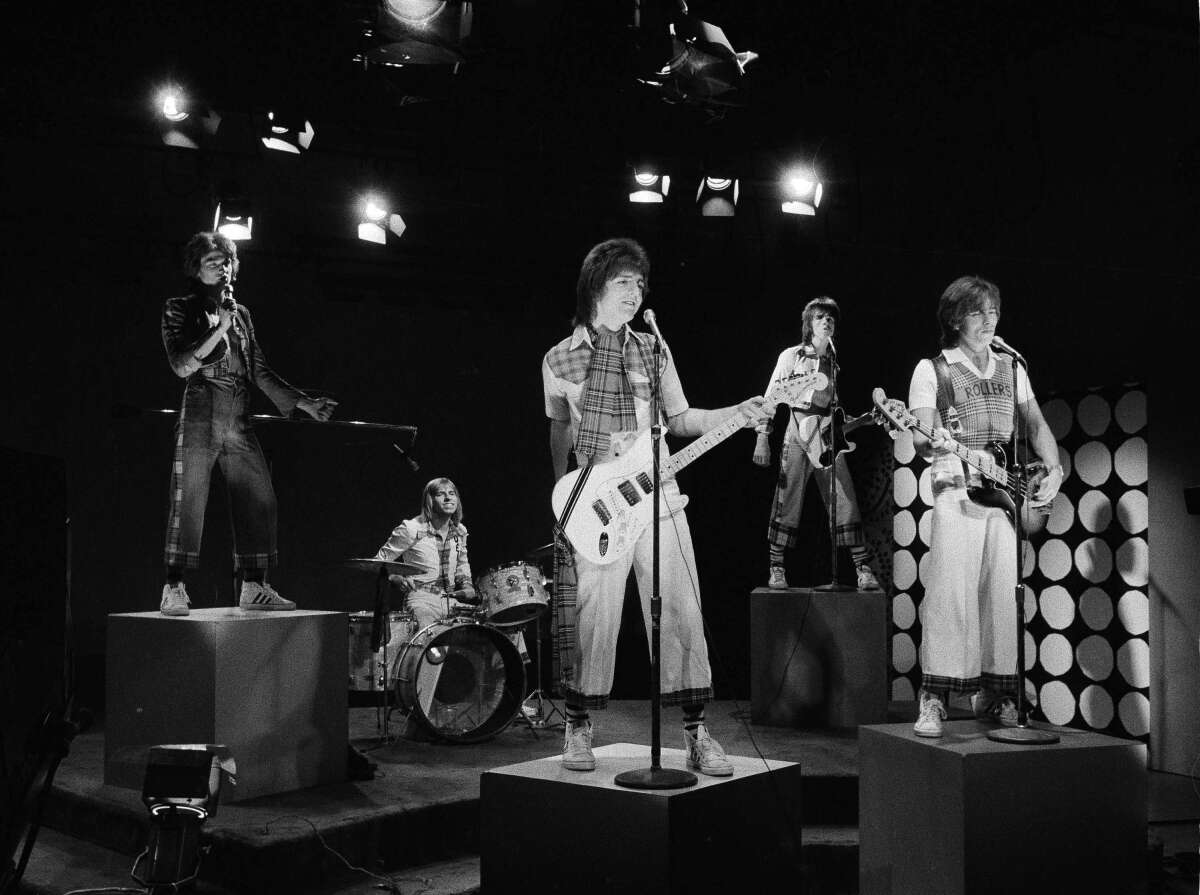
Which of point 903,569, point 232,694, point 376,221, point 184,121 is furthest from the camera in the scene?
point 376,221

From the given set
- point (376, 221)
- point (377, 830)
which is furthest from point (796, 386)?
point (376, 221)

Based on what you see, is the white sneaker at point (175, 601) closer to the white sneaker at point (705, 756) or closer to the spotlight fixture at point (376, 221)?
the white sneaker at point (705, 756)

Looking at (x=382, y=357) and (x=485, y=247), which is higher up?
(x=485, y=247)

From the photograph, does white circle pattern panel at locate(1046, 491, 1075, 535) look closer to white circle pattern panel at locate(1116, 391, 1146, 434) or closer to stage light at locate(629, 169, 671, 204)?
white circle pattern panel at locate(1116, 391, 1146, 434)

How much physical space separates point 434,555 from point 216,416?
309cm

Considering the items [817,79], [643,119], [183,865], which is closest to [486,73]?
[643,119]

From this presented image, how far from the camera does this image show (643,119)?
7.34 metres

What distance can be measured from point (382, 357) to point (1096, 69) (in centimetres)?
618

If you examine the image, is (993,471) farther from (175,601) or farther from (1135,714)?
(175,601)

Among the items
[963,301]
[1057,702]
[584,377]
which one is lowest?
[1057,702]

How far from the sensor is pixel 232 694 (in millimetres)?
4961

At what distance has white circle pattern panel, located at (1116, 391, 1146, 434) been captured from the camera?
649cm

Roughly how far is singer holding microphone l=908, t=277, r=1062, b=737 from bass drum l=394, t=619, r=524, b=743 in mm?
2993

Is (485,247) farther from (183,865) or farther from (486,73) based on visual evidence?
(183,865)
